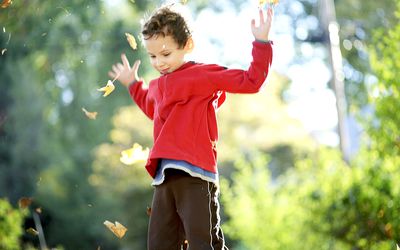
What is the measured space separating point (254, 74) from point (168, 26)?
1.33 feet

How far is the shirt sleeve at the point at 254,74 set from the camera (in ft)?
10.7

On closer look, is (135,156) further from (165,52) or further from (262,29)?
(262,29)

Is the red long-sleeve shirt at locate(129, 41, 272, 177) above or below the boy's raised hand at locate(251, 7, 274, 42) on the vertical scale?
below

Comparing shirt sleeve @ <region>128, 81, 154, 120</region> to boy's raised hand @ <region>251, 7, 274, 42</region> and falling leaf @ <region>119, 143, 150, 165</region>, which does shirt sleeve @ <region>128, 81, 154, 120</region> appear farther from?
boy's raised hand @ <region>251, 7, 274, 42</region>

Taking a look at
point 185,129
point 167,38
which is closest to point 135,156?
point 185,129

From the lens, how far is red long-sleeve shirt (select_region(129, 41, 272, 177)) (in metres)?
3.28

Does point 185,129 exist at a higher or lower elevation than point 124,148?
higher

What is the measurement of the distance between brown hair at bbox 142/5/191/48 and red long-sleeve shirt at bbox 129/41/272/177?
127 millimetres

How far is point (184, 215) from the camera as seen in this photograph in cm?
330

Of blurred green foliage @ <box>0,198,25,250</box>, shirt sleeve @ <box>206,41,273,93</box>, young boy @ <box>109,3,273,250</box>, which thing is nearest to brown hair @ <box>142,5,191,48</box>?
young boy @ <box>109,3,273,250</box>

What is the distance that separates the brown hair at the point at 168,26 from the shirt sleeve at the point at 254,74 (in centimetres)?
23

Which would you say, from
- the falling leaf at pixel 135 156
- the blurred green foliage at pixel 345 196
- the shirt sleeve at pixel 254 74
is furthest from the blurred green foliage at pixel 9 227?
the shirt sleeve at pixel 254 74

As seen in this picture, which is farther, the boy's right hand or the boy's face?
the boy's right hand

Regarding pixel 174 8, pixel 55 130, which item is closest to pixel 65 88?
pixel 55 130
